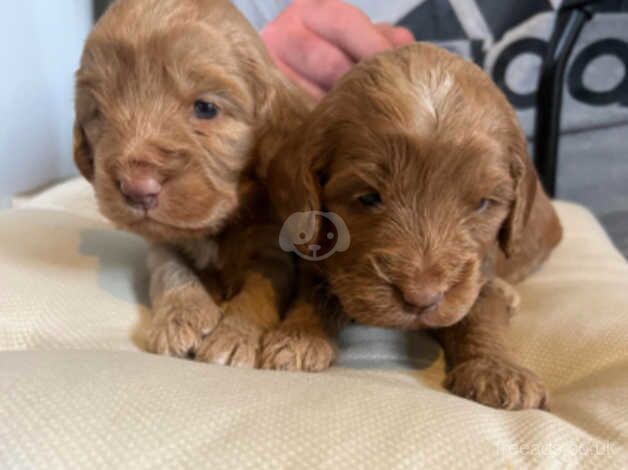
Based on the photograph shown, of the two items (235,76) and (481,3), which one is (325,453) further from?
(481,3)

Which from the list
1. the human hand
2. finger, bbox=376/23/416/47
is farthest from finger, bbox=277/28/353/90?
finger, bbox=376/23/416/47

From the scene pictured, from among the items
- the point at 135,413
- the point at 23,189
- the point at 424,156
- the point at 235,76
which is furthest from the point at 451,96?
the point at 23,189

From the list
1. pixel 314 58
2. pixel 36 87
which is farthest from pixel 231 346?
pixel 36 87

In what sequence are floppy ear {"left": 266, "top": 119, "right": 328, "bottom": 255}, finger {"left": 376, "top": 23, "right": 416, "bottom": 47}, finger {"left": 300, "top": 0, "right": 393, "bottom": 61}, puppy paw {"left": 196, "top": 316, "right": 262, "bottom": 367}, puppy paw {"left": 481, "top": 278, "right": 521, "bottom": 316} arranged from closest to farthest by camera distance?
puppy paw {"left": 196, "top": 316, "right": 262, "bottom": 367} < floppy ear {"left": 266, "top": 119, "right": 328, "bottom": 255} < puppy paw {"left": 481, "top": 278, "right": 521, "bottom": 316} < finger {"left": 300, "top": 0, "right": 393, "bottom": 61} < finger {"left": 376, "top": 23, "right": 416, "bottom": 47}

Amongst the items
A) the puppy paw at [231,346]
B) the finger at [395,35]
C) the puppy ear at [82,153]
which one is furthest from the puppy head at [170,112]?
the finger at [395,35]

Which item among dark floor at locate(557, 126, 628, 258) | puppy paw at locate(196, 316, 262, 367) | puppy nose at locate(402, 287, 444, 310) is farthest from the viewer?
dark floor at locate(557, 126, 628, 258)

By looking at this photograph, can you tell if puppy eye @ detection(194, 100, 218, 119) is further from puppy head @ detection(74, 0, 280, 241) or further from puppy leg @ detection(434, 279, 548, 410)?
puppy leg @ detection(434, 279, 548, 410)

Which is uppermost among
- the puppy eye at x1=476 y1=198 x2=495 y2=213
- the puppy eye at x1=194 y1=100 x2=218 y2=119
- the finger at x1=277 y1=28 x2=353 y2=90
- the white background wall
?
the puppy eye at x1=194 y1=100 x2=218 y2=119

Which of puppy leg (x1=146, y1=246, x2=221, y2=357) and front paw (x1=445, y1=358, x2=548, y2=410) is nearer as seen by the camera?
front paw (x1=445, y1=358, x2=548, y2=410)

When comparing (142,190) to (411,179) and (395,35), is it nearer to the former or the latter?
(411,179)
